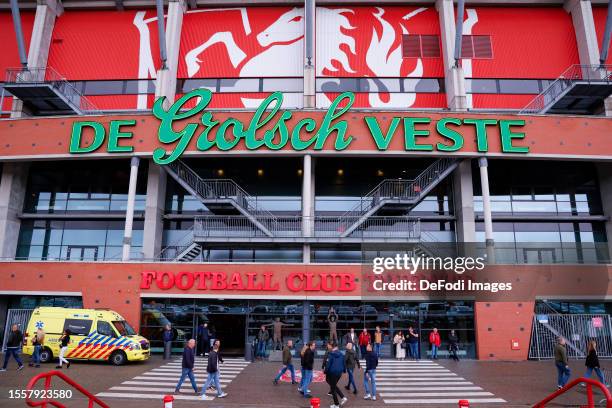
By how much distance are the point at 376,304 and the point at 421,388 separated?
8.67m

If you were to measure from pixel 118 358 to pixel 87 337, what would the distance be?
1.72m

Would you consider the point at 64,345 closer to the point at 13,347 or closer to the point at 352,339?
the point at 13,347

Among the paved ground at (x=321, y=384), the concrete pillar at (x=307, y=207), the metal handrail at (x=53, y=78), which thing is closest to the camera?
the paved ground at (x=321, y=384)

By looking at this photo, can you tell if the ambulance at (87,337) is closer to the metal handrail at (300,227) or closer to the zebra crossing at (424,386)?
the metal handrail at (300,227)

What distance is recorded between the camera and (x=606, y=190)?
29266 millimetres

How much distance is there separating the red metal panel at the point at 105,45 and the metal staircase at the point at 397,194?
17.1m

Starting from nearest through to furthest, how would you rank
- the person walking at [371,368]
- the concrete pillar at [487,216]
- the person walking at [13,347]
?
the person walking at [371,368] < the person walking at [13,347] < the concrete pillar at [487,216]

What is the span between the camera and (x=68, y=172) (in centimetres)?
3098

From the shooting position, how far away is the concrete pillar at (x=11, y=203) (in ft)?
94.1

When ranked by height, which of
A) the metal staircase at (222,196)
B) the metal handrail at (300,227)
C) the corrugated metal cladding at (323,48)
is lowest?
the metal handrail at (300,227)

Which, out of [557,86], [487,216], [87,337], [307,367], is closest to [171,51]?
[87,337]

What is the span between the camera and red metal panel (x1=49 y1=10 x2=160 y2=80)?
31703 mm

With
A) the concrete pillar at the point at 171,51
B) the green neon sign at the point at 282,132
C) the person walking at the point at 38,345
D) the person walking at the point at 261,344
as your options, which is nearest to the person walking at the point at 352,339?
the person walking at the point at 261,344

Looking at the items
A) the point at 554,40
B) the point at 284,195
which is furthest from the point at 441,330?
the point at 554,40
